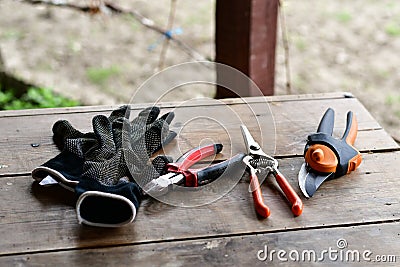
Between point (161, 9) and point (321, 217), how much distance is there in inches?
103

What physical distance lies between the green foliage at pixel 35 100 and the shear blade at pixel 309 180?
1541 millimetres

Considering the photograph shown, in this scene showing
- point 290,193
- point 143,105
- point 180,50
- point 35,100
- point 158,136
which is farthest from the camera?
point 180,50

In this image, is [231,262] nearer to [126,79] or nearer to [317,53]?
[126,79]

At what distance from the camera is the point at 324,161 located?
38.7 inches

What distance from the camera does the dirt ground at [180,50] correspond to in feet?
8.59

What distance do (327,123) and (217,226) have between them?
0.38 metres

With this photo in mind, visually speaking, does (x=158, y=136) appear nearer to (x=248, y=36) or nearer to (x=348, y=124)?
(x=348, y=124)

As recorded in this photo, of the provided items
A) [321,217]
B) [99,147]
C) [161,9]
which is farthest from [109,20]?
[321,217]

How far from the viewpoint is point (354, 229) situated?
874 millimetres

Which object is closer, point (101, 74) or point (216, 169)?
point (216, 169)

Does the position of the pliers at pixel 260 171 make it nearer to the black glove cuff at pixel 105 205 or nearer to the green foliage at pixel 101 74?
the black glove cuff at pixel 105 205

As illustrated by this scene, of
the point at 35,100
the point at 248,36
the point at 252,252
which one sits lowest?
the point at 35,100

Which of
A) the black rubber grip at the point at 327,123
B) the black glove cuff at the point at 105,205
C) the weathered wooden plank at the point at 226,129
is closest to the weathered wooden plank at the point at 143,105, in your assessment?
the weathered wooden plank at the point at 226,129

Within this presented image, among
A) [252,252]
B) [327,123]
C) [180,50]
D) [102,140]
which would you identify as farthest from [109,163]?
[180,50]
